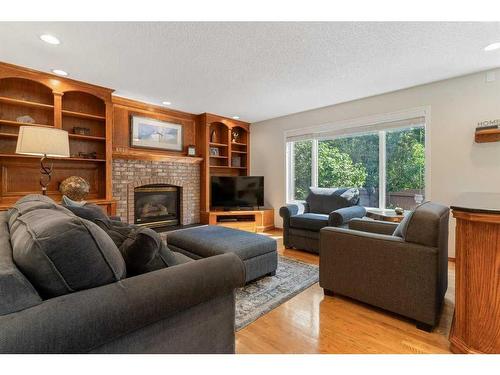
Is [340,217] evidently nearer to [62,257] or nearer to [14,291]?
[62,257]

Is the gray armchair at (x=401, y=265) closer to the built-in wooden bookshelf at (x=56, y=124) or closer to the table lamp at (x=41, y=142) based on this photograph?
the table lamp at (x=41, y=142)

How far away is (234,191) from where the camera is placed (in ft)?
16.3

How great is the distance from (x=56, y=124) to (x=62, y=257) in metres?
3.13

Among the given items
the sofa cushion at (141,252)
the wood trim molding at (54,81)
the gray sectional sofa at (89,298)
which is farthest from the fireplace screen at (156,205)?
the sofa cushion at (141,252)

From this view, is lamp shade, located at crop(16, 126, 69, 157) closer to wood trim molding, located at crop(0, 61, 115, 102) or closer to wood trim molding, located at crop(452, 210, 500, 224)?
wood trim molding, located at crop(0, 61, 115, 102)

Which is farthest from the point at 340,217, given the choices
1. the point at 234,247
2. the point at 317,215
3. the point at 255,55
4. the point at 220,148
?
the point at 220,148

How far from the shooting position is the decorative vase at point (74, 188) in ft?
10.3

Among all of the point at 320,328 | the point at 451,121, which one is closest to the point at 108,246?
the point at 320,328

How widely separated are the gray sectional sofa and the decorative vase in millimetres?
2351

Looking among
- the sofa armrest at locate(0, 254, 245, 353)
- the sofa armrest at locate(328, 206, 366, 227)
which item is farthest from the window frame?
the sofa armrest at locate(0, 254, 245, 353)

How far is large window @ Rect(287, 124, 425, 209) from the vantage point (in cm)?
351

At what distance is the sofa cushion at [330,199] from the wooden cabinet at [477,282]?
217cm
